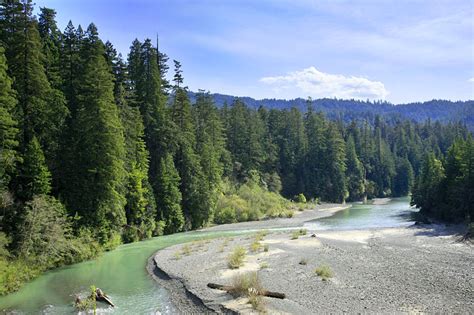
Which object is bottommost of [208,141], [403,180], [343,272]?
[403,180]

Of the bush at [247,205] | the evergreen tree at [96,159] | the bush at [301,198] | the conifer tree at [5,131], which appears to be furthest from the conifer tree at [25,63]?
the bush at [301,198]

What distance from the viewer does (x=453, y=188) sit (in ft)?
178

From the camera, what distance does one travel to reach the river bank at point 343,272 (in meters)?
20.5

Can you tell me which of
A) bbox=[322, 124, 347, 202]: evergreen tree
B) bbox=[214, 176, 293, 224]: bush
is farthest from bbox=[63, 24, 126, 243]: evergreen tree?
bbox=[322, 124, 347, 202]: evergreen tree

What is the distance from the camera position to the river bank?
20.5 metres

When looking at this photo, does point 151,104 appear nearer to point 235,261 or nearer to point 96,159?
point 96,159

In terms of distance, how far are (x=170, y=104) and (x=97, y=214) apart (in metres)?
30.9

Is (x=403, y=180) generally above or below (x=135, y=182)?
below

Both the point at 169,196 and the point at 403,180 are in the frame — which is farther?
the point at 403,180

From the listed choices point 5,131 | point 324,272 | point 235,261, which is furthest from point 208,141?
point 324,272

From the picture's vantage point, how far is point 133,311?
Result: 2081 cm

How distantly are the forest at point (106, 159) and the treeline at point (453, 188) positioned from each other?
→ 17cm

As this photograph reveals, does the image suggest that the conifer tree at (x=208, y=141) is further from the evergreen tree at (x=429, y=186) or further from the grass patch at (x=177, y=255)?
the evergreen tree at (x=429, y=186)

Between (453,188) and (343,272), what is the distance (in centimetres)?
3477
